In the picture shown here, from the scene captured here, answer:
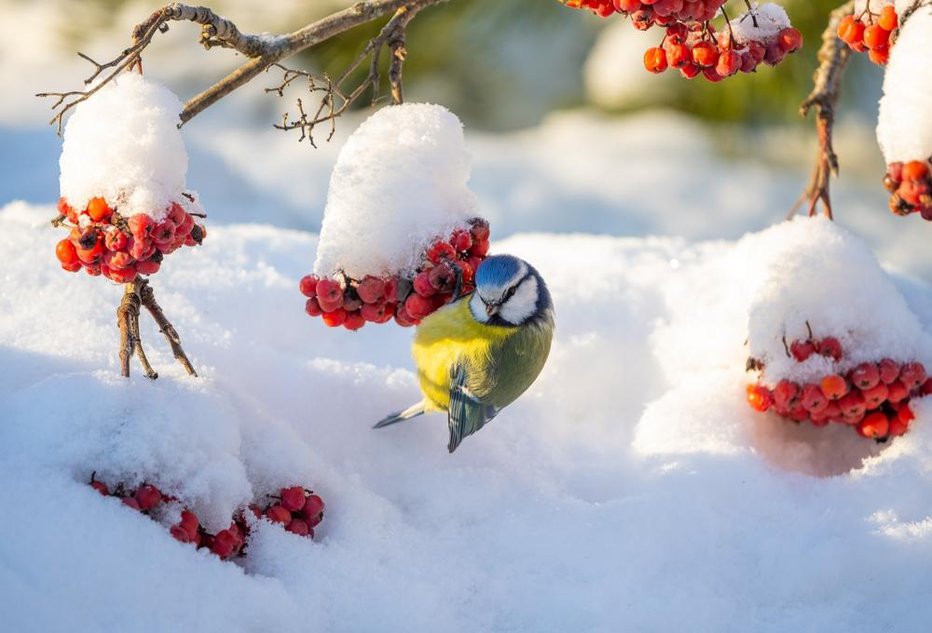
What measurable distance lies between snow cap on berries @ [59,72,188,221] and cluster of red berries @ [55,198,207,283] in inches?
0.5

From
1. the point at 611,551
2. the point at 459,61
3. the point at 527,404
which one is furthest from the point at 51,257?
the point at 459,61

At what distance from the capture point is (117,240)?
1136mm

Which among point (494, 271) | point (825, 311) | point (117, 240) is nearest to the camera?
point (117, 240)

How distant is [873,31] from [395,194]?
0.65 metres

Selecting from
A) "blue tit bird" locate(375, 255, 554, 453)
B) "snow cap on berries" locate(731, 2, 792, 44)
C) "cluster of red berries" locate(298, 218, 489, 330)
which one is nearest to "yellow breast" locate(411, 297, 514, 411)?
"blue tit bird" locate(375, 255, 554, 453)

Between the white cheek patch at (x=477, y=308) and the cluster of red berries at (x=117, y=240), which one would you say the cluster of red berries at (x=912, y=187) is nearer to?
the white cheek patch at (x=477, y=308)

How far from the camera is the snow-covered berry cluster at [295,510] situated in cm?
128

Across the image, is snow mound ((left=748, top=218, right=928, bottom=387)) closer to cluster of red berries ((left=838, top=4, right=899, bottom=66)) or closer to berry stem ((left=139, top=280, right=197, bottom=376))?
cluster of red berries ((left=838, top=4, right=899, bottom=66))

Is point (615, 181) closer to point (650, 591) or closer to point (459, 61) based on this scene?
point (459, 61)

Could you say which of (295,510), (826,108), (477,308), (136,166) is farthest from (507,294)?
(826,108)

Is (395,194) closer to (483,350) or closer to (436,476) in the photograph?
(483,350)

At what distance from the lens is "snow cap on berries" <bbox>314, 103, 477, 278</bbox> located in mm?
1279

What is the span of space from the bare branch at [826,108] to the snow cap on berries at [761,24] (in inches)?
10.3

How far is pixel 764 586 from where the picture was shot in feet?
4.32
